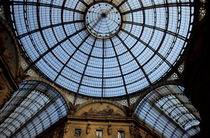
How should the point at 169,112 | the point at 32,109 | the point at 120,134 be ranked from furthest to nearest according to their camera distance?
1. the point at 32,109
2. the point at 169,112
3. the point at 120,134

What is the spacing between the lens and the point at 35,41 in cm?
2922

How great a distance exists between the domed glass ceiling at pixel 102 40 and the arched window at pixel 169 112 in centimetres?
233

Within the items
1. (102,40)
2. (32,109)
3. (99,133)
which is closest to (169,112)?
(99,133)

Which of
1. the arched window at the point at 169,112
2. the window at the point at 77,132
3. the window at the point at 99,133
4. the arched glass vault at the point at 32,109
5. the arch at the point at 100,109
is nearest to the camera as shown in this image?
the window at the point at 99,133

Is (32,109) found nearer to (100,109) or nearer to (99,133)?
(100,109)

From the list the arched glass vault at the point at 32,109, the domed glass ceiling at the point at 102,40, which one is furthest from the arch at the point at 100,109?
the arched glass vault at the point at 32,109

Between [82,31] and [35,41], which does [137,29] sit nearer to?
[82,31]

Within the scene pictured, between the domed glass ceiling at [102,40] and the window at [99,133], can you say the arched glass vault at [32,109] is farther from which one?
the window at [99,133]

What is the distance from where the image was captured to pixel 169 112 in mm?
33844

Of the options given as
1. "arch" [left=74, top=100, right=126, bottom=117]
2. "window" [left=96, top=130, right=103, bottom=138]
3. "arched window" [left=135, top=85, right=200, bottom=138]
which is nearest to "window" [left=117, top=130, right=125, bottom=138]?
"window" [left=96, top=130, right=103, bottom=138]

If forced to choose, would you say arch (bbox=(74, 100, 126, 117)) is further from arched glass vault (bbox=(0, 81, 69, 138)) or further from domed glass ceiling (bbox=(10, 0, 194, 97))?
arched glass vault (bbox=(0, 81, 69, 138))

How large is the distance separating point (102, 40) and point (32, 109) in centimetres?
1612

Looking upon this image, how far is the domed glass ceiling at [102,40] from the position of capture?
2730 cm

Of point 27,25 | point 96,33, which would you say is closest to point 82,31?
point 96,33
